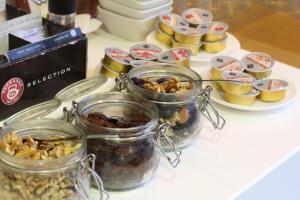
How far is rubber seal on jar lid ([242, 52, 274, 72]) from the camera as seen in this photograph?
40.1 inches

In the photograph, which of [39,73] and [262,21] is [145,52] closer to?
[39,73]

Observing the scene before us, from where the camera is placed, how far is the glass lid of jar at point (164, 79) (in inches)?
31.1

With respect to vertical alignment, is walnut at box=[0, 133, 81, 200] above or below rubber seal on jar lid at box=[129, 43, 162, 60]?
above

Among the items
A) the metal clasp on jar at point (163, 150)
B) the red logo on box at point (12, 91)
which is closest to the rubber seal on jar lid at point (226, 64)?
the metal clasp on jar at point (163, 150)

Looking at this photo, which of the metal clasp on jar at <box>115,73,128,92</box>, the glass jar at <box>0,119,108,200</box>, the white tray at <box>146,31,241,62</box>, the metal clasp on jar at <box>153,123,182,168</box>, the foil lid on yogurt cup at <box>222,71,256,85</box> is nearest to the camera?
the glass jar at <box>0,119,108,200</box>

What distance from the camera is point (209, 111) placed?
3.12 ft

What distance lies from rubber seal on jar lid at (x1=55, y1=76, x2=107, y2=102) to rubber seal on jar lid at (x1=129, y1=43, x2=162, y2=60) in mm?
106

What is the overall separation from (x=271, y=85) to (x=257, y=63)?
7cm

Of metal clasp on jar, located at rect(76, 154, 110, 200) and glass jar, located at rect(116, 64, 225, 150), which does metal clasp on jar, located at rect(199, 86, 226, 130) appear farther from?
metal clasp on jar, located at rect(76, 154, 110, 200)

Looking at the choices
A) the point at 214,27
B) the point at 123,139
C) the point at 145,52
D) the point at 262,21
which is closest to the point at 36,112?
the point at 123,139

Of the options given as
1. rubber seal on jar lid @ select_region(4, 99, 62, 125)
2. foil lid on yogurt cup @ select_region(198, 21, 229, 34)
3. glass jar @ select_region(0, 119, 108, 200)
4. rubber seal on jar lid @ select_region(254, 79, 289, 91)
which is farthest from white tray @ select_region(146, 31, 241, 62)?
glass jar @ select_region(0, 119, 108, 200)

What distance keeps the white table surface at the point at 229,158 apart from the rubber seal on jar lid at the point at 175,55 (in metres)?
0.12

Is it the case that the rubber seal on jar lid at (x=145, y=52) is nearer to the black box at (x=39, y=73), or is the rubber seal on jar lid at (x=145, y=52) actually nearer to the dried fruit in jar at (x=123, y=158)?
the black box at (x=39, y=73)

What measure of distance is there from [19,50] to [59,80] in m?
0.11
